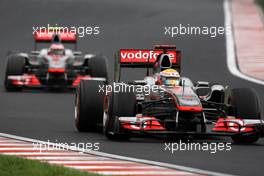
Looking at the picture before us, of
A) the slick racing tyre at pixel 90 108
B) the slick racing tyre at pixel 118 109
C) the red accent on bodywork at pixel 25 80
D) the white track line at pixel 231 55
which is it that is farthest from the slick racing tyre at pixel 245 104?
the white track line at pixel 231 55

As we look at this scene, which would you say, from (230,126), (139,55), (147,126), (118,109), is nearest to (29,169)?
(147,126)

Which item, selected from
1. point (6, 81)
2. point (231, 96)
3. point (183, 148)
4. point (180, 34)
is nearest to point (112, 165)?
point (183, 148)

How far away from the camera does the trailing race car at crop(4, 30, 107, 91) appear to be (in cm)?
3038

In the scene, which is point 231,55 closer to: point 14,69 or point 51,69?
point 51,69

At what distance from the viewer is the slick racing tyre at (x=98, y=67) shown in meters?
31.1

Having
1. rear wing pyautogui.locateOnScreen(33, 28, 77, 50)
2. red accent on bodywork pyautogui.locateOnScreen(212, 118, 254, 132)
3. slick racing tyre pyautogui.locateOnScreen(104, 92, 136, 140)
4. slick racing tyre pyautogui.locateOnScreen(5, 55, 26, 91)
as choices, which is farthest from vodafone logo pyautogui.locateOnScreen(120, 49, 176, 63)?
rear wing pyautogui.locateOnScreen(33, 28, 77, 50)

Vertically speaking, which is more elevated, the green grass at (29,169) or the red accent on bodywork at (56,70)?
the red accent on bodywork at (56,70)

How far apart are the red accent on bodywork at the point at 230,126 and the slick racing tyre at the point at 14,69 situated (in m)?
12.4

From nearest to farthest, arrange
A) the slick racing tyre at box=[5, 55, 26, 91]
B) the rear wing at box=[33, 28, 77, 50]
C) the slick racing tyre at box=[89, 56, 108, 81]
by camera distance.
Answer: the slick racing tyre at box=[5, 55, 26, 91]
the slick racing tyre at box=[89, 56, 108, 81]
the rear wing at box=[33, 28, 77, 50]

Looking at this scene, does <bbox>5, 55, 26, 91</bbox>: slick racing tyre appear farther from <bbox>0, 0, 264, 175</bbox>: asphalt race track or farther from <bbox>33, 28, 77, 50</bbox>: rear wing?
<bbox>33, 28, 77, 50</bbox>: rear wing

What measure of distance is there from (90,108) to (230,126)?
2.90m

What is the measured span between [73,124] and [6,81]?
8504mm

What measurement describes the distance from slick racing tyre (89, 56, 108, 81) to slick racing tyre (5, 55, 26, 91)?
191cm

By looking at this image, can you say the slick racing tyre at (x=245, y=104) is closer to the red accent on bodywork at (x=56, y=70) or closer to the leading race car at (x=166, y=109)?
the leading race car at (x=166, y=109)
